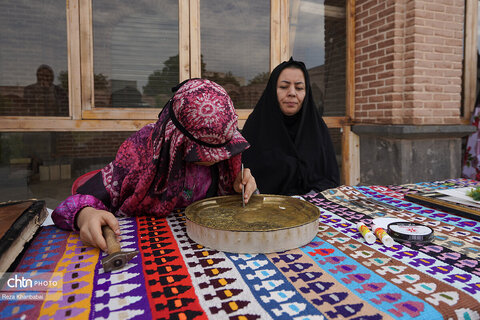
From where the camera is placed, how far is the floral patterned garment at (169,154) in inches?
49.9

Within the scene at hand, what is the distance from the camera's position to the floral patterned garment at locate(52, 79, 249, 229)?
49.9 inches

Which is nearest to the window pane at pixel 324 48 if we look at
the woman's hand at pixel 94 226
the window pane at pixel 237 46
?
the window pane at pixel 237 46

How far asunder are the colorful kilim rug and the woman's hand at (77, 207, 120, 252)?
0.03 metres

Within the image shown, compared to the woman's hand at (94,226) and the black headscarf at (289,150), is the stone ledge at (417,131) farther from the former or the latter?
the woman's hand at (94,226)

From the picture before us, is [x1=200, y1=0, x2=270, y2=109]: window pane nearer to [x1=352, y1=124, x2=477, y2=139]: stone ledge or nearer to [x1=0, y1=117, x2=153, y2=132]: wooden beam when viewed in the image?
[x1=0, y1=117, x2=153, y2=132]: wooden beam

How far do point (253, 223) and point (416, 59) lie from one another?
3389 millimetres

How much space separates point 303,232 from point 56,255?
2.44ft

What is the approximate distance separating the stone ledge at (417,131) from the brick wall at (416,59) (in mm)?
88

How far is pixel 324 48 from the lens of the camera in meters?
4.29

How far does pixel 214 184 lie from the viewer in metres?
1.58

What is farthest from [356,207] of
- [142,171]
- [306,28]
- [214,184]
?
[306,28]

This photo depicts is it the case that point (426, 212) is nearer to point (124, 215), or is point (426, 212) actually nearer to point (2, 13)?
point (124, 215)

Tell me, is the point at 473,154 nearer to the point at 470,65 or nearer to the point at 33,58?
the point at 470,65

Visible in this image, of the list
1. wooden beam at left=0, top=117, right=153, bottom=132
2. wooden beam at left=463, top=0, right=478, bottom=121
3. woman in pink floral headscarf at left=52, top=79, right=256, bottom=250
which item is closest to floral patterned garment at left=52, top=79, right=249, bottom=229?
woman in pink floral headscarf at left=52, top=79, right=256, bottom=250
